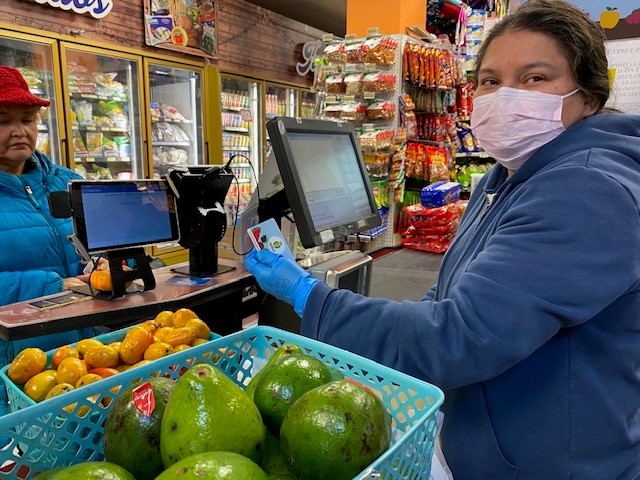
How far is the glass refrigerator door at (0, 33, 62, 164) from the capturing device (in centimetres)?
414

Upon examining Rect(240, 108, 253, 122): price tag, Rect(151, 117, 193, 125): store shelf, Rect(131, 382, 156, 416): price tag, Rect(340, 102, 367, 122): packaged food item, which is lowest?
Rect(131, 382, 156, 416): price tag

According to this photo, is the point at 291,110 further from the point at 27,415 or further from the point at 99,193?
the point at 27,415

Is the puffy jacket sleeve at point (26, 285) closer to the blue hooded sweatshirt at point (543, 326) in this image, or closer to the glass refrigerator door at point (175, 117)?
the blue hooded sweatshirt at point (543, 326)

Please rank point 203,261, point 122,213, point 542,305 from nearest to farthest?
point 542,305 < point 122,213 < point 203,261

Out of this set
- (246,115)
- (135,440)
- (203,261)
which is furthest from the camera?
(246,115)

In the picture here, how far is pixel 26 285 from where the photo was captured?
1.95 meters

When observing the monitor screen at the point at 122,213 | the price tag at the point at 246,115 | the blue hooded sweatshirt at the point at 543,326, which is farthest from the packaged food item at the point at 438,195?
the price tag at the point at 246,115

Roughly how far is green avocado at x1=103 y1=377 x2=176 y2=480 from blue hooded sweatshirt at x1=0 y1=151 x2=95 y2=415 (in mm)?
1440

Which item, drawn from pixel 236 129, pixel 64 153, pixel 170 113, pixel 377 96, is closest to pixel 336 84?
pixel 377 96

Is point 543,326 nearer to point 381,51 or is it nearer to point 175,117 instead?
point 381,51

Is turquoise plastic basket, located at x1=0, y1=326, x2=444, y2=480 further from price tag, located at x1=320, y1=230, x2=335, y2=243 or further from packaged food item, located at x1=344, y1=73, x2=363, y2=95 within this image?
packaged food item, located at x1=344, y1=73, x2=363, y2=95

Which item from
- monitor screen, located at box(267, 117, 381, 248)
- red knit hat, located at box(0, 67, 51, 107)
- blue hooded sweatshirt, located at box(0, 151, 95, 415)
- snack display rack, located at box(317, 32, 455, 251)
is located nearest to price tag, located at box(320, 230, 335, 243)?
monitor screen, located at box(267, 117, 381, 248)

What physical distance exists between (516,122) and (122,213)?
1.44 meters

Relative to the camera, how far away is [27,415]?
0.64 metres
